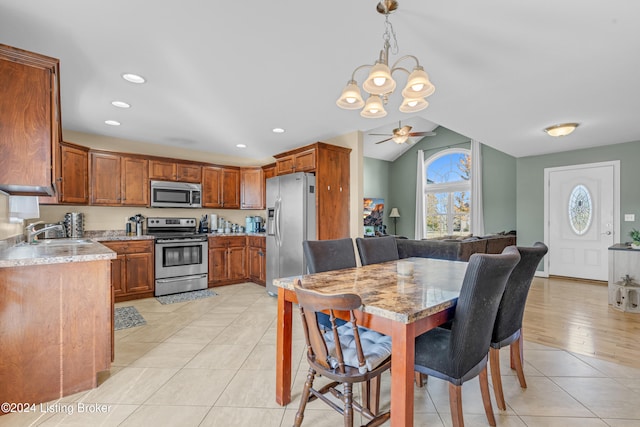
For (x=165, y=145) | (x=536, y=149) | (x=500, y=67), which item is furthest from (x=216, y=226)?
(x=536, y=149)

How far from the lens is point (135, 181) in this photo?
454cm

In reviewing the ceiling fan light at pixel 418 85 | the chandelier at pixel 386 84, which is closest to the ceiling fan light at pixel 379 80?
the chandelier at pixel 386 84

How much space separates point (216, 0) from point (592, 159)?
6.51m

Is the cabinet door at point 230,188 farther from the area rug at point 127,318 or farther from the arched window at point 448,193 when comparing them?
the arched window at point 448,193

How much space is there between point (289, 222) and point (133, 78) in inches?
93.7

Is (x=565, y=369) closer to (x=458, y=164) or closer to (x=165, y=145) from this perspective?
(x=165, y=145)

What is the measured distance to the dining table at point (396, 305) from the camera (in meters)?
1.19

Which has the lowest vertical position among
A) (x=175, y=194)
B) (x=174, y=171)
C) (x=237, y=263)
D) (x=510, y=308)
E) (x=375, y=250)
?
(x=237, y=263)

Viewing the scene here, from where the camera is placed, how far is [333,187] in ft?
14.0

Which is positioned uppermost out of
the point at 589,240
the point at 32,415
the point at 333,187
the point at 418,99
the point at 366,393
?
the point at 418,99

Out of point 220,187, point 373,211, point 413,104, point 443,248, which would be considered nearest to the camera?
point 413,104

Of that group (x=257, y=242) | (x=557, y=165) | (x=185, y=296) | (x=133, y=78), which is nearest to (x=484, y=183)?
(x=557, y=165)

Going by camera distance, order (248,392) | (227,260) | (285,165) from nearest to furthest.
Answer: (248,392) → (285,165) → (227,260)

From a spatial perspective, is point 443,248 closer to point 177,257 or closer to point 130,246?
point 177,257
